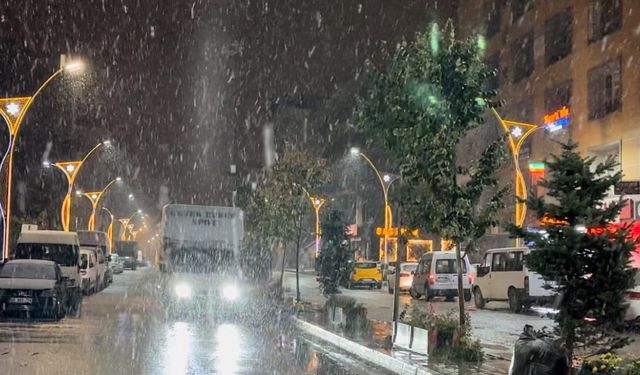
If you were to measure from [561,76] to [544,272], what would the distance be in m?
32.2

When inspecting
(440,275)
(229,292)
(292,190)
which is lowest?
(229,292)

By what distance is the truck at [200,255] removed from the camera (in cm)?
2250

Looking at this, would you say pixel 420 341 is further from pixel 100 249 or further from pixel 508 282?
pixel 100 249

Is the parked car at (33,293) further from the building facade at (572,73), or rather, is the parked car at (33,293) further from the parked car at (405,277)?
the building facade at (572,73)

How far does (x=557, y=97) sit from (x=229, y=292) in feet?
78.8

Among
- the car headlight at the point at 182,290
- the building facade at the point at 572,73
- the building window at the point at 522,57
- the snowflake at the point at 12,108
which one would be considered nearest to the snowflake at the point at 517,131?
the building facade at the point at 572,73

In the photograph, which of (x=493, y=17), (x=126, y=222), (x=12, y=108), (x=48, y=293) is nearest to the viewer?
(x=48, y=293)

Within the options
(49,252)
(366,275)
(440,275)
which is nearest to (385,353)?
(440,275)

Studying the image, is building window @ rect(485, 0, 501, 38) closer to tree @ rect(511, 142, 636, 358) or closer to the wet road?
the wet road

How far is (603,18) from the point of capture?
34781 millimetres

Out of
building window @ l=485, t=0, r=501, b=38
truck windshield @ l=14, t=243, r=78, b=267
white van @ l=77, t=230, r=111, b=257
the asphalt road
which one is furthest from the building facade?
white van @ l=77, t=230, r=111, b=257

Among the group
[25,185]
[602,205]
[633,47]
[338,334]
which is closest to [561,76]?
[633,47]

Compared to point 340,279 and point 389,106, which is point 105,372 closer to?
point 389,106

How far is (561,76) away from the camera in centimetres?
3856
